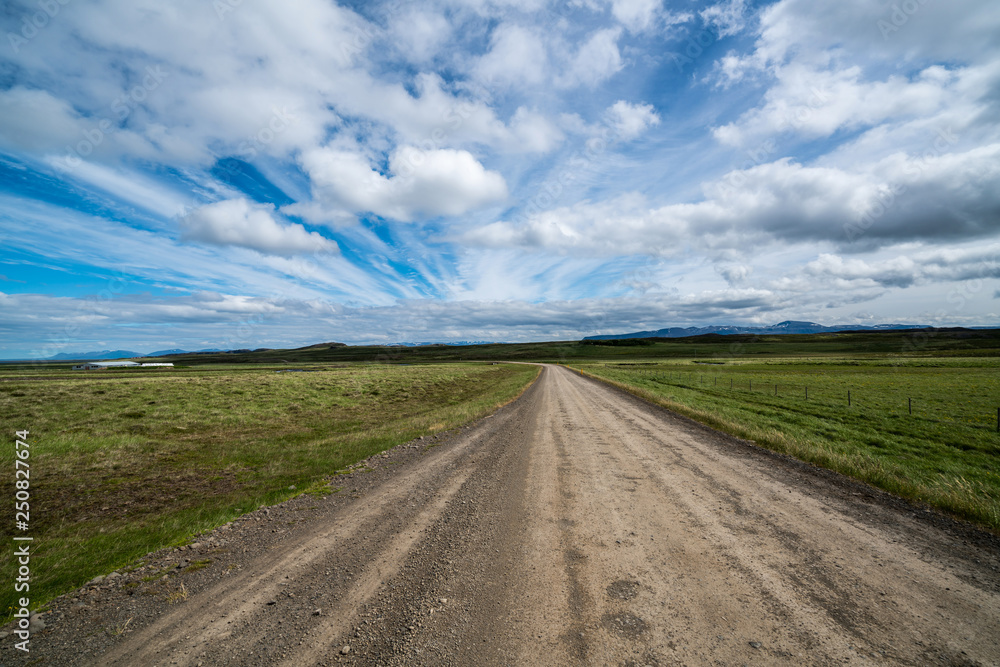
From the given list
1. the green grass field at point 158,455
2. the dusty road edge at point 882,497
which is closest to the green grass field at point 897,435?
the dusty road edge at point 882,497

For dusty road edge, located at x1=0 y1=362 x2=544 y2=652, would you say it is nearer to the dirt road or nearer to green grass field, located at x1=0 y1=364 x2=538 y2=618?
the dirt road

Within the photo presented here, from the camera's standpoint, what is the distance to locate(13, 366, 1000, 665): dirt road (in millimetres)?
3932

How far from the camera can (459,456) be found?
12398 mm

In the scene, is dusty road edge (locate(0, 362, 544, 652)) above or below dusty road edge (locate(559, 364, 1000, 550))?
above

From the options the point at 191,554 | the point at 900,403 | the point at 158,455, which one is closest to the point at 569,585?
the point at 191,554

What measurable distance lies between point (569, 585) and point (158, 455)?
51.7ft

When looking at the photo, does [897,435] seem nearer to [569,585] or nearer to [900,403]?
[900,403]

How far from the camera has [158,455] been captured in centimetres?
→ 1343

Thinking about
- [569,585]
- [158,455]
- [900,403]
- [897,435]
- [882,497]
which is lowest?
[900,403]

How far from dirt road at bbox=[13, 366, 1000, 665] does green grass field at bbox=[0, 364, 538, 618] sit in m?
1.53

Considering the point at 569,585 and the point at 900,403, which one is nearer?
the point at 569,585

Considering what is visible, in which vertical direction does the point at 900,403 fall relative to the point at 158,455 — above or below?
below

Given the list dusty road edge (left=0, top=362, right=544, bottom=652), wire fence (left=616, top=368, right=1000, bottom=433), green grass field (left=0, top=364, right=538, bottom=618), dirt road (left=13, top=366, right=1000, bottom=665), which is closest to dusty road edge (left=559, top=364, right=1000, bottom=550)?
dirt road (left=13, top=366, right=1000, bottom=665)

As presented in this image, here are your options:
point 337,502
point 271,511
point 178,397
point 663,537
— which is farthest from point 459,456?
point 178,397
